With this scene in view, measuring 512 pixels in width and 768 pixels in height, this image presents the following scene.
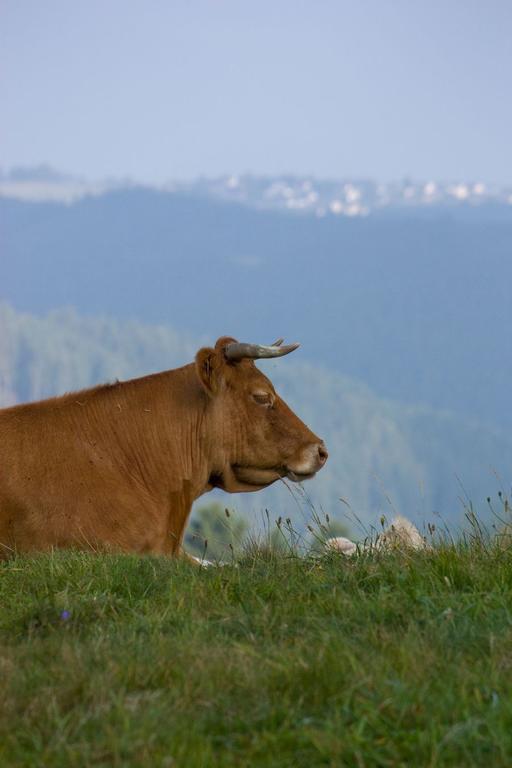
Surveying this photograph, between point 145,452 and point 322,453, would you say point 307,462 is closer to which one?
point 322,453

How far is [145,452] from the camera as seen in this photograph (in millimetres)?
9859

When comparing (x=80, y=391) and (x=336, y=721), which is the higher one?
(x=80, y=391)

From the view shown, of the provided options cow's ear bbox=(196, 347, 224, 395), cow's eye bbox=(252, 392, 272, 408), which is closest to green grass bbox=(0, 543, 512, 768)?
cow's ear bbox=(196, 347, 224, 395)

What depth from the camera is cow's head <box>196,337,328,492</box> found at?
1005cm

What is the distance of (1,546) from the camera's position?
865 cm

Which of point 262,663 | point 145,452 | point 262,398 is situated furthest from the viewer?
point 262,398

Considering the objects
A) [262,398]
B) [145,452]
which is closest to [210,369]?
[262,398]

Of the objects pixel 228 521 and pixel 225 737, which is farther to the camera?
pixel 228 521

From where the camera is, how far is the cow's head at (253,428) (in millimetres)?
10055

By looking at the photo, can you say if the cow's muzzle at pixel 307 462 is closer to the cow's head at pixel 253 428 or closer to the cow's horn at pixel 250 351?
the cow's head at pixel 253 428

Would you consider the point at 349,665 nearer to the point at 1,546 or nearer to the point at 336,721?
the point at 336,721

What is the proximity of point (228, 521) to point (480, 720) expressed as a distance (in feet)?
11.9

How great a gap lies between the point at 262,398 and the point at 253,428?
0.24 metres

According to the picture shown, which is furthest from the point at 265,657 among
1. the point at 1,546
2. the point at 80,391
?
the point at 80,391
